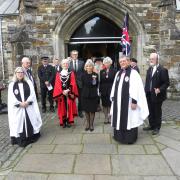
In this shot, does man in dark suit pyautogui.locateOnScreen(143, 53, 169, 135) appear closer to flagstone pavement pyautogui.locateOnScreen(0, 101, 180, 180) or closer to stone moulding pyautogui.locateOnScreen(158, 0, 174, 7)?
flagstone pavement pyautogui.locateOnScreen(0, 101, 180, 180)

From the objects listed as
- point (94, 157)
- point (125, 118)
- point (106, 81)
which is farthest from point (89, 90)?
point (94, 157)

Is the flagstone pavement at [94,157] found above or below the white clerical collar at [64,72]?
below

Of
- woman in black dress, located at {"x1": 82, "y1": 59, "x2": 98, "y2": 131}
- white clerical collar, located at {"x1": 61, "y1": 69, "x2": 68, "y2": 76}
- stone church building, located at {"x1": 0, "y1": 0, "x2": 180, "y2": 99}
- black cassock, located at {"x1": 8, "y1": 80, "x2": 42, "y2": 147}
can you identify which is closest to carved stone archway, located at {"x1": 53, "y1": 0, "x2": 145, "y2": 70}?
stone church building, located at {"x1": 0, "y1": 0, "x2": 180, "y2": 99}

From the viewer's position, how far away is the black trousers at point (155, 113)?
6012 mm

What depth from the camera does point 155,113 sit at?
239 inches

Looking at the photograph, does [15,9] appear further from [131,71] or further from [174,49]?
[131,71]

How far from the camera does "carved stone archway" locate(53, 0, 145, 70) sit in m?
10.6

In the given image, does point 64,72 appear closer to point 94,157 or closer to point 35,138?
point 35,138

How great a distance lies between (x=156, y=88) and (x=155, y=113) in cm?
59

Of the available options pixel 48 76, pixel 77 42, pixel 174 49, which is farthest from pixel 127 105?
pixel 77 42

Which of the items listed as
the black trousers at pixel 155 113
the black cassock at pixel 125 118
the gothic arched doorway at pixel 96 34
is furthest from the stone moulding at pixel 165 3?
the black cassock at pixel 125 118

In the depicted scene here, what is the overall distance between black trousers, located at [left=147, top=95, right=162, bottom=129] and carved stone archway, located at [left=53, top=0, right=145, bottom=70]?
5.05m

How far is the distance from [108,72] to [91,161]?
2.74 m

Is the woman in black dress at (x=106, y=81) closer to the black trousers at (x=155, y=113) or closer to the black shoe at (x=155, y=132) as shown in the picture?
the black trousers at (x=155, y=113)
